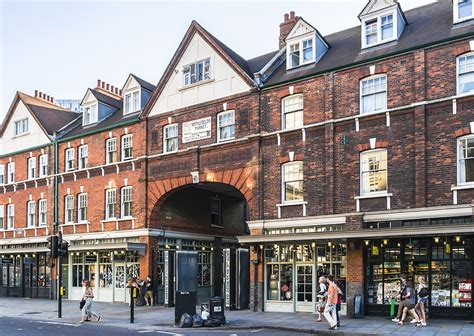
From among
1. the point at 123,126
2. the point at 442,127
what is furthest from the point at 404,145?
the point at 123,126

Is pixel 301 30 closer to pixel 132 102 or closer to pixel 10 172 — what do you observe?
pixel 132 102

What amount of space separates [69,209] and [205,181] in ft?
36.5

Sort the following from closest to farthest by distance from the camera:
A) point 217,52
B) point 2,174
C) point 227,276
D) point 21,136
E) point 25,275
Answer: point 227,276 → point 217,52 → point 25,275 → point 21,136 → point 2,174

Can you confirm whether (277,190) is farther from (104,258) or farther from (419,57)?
(104,258)

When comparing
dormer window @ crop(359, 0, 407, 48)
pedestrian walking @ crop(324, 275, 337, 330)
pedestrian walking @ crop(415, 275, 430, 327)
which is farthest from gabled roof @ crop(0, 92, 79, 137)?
pedestrian walking @ crop(415, 275, 430, 327)

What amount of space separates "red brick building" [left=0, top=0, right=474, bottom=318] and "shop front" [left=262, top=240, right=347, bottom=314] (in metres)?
0.06

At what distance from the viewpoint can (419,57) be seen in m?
21.4

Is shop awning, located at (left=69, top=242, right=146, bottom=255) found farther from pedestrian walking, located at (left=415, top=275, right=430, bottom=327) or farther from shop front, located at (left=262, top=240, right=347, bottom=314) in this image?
pedestrian walking, located at (left=415, top=275, right=430, bottom=327)

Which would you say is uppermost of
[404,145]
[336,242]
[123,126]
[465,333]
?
[123,126]

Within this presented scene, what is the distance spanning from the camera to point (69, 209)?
114 feet

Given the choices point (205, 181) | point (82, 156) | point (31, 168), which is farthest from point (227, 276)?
point (31, 168)

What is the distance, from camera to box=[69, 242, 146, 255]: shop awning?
1158 inches

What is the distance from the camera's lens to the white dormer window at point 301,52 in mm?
25734

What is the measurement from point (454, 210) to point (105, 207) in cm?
1951
